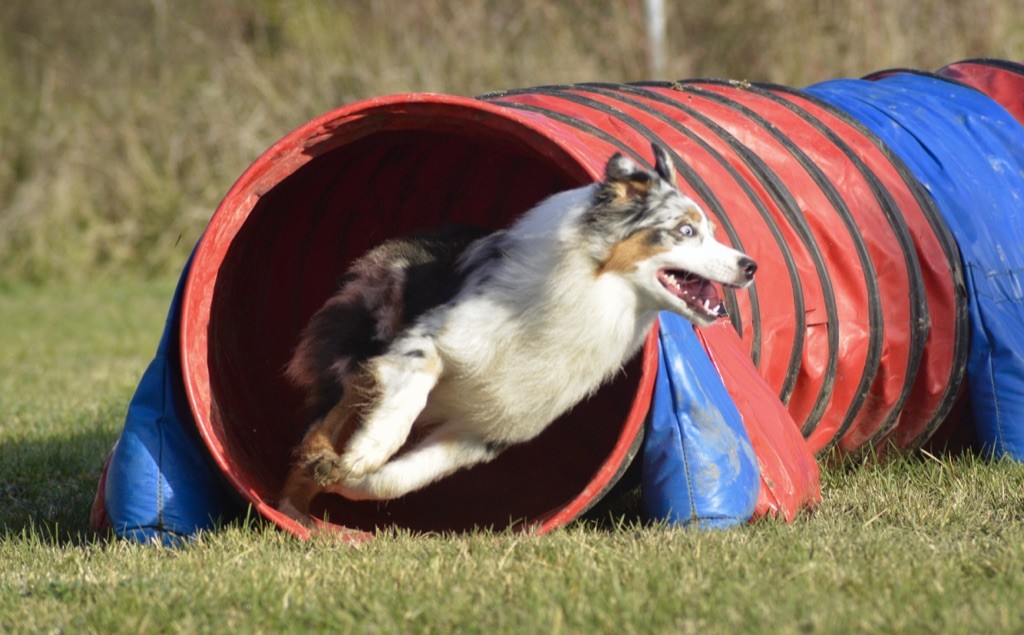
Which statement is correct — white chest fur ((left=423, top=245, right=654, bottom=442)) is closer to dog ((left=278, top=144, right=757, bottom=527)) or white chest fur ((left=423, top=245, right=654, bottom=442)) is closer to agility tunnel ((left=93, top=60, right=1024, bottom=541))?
dog ((left=278, top=144, right=757, bottom=527))

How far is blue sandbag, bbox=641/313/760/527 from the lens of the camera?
4.32 metres

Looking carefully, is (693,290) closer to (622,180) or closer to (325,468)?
(622,180)

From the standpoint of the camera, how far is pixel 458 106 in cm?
452

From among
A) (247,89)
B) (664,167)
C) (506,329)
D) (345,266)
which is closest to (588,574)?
(506,329)

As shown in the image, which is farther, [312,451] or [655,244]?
[312,451]

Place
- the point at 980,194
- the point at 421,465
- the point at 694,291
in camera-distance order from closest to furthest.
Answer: the point at 694,291
the point at 421,465
the point at 980,194

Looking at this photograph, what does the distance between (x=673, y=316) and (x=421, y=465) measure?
986 millimetres

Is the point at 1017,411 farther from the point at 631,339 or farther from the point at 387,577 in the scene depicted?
the point at 387,577

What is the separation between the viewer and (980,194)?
576 centimetres

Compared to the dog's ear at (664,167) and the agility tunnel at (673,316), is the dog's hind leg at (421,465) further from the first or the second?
the dog's ear at (664,167)

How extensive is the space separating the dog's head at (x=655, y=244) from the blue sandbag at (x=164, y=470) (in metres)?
1.54

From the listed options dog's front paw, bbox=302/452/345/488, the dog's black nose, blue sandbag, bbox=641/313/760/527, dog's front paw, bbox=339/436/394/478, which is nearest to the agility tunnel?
blue sandbag, bbox=641/313/760/527

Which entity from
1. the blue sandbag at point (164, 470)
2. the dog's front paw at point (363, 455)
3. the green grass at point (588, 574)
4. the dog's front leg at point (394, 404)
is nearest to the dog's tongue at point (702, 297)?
the green grass at point (588, 574)

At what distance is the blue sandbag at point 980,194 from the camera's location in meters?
5.45
